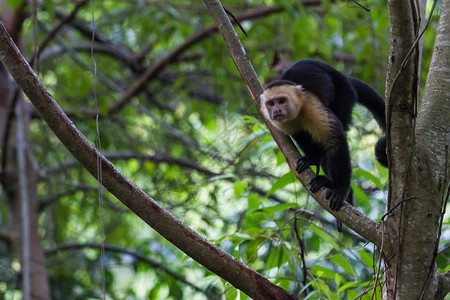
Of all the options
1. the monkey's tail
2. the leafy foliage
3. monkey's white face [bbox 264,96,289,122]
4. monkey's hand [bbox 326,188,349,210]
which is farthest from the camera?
the leafy foliage

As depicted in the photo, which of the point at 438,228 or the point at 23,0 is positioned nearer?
the point at 438,228

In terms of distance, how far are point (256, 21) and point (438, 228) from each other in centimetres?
432

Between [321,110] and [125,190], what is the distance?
159cm

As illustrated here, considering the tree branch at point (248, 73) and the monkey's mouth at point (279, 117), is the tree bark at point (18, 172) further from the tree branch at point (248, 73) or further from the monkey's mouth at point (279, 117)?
the tree branch at point (248, 73)

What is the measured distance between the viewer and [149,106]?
6.60 meters

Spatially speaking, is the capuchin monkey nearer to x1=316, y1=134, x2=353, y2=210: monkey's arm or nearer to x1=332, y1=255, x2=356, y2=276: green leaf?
x1=316, y1=134, x2=353, y2=210: monkey's arm

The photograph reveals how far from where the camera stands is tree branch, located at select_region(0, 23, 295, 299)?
1.65m

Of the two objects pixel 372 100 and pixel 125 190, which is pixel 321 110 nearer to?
pixel 372 100

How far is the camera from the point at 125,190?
171 centimetres

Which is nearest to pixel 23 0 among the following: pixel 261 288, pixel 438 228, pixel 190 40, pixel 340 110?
pixel 190 40

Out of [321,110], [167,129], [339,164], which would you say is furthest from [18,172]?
[339,164]

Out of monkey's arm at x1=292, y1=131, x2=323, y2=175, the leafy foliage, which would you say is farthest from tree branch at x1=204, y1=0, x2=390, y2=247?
the leafy foliage

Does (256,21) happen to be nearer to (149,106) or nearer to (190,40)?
(190,40)

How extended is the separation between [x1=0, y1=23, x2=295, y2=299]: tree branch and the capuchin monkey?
1.01 metres
